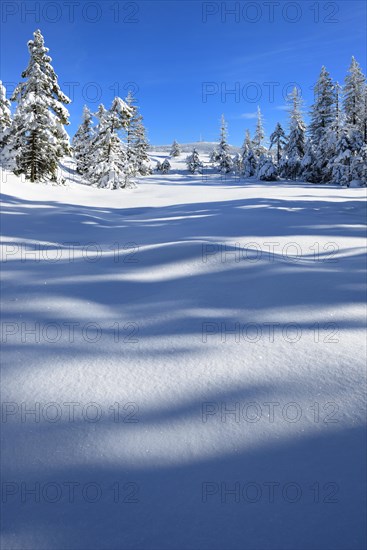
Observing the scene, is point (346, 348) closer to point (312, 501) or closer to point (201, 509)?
point (312, 501)

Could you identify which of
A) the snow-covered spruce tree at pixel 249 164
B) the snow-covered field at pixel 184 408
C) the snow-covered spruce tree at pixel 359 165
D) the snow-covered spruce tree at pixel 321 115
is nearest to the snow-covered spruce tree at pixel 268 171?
the snow-covered spruce tree at pixel 321 115

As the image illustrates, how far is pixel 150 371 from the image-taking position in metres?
2.61

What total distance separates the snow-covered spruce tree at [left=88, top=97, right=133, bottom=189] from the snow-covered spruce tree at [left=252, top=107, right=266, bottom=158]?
30.6m

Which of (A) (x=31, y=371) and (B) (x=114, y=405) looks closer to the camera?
(B) (x=114, y=405)

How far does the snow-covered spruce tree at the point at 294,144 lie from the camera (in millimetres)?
37062

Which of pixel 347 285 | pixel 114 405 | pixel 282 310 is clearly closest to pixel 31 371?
pixel 114 405

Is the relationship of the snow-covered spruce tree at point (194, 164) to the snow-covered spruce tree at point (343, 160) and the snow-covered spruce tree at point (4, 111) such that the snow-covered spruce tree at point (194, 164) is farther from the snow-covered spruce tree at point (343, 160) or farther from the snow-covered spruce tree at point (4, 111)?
the snow-covered spruce tree at point (4, 111)

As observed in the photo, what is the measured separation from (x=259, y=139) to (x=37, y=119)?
41853 mm

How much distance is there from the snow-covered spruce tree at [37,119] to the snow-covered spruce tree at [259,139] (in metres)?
38.5

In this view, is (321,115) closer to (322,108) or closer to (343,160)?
(322,108)

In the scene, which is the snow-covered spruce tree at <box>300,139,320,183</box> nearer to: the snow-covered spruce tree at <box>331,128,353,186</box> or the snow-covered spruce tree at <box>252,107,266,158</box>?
the snow-covered spruce tree at <box>331,128,353,186</box>

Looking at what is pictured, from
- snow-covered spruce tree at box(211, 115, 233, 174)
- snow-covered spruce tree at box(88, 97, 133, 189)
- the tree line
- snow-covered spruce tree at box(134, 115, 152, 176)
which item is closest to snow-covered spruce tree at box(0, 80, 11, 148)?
the tree line

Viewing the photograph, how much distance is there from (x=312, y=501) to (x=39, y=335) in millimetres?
2479

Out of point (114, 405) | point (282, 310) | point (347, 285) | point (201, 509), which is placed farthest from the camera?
point (347, 285)
